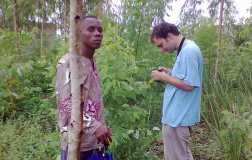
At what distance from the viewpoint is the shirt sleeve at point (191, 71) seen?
1.80 metres

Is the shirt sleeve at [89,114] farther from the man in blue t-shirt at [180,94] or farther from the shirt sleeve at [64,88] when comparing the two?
the man in blue t-shirt at [180,94]

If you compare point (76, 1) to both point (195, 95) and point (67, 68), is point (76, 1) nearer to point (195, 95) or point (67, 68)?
point (67, 68)

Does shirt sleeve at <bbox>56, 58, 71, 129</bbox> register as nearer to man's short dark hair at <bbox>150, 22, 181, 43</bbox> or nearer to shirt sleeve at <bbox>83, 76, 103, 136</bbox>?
shirt sleeve at <bbox>83, 76, 103, 136</bbox>

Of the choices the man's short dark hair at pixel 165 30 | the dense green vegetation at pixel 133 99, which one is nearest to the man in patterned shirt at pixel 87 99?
the dense green vegetation at pixel 133 99

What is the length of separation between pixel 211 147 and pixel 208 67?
81.9 inches

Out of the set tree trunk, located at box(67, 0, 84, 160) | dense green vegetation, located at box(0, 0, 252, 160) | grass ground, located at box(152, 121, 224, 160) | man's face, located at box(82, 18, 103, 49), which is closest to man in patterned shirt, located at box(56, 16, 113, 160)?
man's face, located at box(82, 18, 103, 49)

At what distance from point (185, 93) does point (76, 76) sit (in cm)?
129

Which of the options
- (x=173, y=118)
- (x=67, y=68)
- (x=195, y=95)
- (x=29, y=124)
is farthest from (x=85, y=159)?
(x=29, y=124)

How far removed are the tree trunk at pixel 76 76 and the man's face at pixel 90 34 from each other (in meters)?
0.63

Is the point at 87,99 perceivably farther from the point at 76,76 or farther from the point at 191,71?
the point at 191,71

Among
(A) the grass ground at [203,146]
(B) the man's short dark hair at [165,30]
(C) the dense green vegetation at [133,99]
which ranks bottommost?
(A) the grass ground at [203,146]

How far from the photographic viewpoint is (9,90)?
3.66 meters

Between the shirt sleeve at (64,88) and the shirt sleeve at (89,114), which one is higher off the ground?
the shirt sleeve at (64,88)

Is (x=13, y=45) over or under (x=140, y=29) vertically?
under
